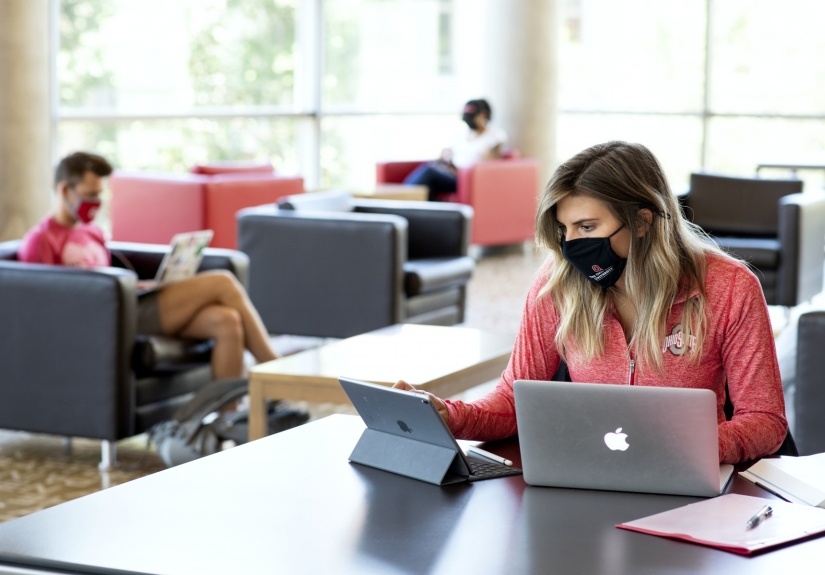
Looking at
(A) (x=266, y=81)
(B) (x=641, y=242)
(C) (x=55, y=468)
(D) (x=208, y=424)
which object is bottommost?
(C) (x=55, y=468)

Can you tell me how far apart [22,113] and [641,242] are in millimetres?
5365

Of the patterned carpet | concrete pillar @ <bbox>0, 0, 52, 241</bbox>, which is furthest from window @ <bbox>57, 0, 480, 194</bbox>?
the patterned carpet

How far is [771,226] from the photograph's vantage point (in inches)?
272

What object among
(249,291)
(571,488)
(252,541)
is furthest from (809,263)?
(252,541)

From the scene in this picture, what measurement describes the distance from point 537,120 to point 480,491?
9165 mm

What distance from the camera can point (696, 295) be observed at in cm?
224

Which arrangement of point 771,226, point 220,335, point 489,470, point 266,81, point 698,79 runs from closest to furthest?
point 489,470 → point 220,335 → point 771,226 → point 266,81 → point 698,79

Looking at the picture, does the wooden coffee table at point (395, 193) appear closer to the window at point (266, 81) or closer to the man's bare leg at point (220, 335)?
the window at point (266, 81)

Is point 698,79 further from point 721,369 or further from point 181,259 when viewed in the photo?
point 721,369

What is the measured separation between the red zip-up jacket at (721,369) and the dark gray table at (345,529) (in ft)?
0.67

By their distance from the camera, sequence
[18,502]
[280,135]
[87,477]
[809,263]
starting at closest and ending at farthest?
[18,502]
[87,477]
[809,263]
[280,135]

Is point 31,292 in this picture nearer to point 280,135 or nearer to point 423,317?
point 423,317

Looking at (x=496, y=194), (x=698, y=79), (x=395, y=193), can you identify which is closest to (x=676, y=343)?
(x=395, y=193)

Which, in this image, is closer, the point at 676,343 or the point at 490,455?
the point at 490,455
